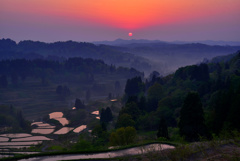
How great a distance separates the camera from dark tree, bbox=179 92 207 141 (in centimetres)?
2725

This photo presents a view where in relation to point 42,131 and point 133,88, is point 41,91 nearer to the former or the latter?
point 42,131

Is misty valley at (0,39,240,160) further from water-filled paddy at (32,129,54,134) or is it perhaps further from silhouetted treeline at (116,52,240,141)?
water-filled paddy at (32,129,54,134)

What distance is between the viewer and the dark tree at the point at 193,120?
27.2 m

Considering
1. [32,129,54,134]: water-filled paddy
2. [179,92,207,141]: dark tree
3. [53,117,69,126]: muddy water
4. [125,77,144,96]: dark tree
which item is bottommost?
[53,117,69,126]: muddy water

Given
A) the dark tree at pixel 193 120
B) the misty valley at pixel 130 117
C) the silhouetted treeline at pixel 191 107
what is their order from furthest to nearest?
the silhouetted treeline at pixel 191 107 < the dark tree at pixel 193 120 < the misty valley at pixel 130 117

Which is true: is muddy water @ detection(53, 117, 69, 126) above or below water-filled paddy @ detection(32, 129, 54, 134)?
below

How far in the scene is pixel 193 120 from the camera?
27.6 m

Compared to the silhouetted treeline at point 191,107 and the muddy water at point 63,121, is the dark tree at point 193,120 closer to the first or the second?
the silhouetted treeline at point 191,107

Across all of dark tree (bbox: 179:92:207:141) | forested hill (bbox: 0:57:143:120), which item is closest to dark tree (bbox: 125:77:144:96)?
forested hill (bbox: 0:57:143:120)

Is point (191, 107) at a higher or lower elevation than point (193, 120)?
higher

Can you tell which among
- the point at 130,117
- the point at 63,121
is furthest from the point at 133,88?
the point at 130,117

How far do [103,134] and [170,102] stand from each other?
22088 millimetres

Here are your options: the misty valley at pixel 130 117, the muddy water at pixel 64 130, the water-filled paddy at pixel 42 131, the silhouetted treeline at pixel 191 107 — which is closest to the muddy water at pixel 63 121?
the misty valley at pixel 130 117

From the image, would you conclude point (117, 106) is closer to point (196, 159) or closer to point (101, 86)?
point (196, 159)
